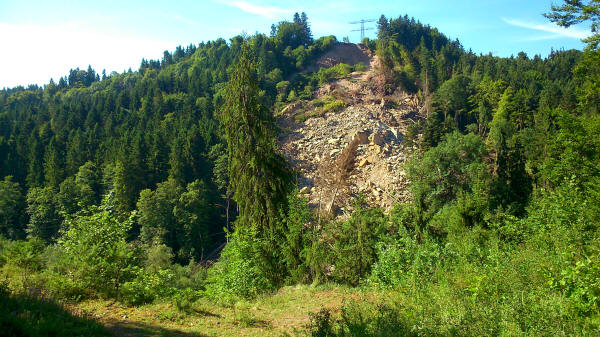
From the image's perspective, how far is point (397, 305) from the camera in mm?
5684

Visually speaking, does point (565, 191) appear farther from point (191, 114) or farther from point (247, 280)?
point (191, 114)

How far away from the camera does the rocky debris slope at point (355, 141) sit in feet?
80.0

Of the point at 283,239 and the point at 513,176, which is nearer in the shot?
the point at 283,239

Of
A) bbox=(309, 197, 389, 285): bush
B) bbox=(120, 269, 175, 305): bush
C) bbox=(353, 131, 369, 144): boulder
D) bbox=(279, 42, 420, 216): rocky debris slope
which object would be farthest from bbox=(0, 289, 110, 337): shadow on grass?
bbox=(353, 131, 369, 144): boulder

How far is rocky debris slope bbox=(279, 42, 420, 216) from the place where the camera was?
2439 centimetres

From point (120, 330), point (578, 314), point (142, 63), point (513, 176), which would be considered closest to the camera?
point (578, 314)

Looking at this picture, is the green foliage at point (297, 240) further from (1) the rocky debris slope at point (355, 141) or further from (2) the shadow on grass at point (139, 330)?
(2) the shadow on grass at point (139, 330)

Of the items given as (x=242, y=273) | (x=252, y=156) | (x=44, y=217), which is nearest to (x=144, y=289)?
(x=242, y=273)

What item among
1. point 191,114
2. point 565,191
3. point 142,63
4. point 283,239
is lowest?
point 283,239

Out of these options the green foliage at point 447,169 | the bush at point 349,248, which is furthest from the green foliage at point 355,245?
the green foliage at point 447,169

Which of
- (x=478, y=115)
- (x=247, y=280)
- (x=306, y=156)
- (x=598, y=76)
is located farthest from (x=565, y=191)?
(x=478, y=115)

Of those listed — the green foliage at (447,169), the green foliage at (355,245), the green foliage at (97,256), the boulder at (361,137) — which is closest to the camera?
the green foliage at (97,256)

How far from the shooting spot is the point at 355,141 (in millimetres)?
38156

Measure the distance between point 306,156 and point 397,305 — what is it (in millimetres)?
34205
